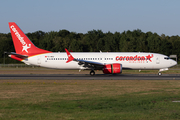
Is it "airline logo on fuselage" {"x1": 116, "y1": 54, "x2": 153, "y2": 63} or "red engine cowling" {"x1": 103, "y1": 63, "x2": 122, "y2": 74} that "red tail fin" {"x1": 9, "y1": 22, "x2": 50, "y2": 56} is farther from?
"airline logo on fuselage" {"x1": 116, "y1": 54, "x2": 153, "y2": 63}

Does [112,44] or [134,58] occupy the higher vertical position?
[112,44]

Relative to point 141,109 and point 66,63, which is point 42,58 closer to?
point 66,63

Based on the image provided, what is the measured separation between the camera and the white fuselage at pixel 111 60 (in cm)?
3721

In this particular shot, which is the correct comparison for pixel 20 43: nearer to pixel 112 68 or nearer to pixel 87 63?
pixel 87 63

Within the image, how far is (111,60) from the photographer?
37406mm

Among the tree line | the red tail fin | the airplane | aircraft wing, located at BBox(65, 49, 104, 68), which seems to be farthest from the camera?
the tree line

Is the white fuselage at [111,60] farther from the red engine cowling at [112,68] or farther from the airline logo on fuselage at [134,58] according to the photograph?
the red engine cowling at [112,68]

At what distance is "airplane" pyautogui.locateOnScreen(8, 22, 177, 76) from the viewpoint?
37094 mm

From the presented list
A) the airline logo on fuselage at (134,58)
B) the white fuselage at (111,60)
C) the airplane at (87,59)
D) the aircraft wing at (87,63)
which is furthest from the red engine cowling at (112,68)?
the airline logo on fuselage at (134,58)

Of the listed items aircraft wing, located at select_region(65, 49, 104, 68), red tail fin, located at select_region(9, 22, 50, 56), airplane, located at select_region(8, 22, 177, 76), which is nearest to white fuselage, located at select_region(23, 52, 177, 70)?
airplane, located at select_region(8, 22, 177, 76)

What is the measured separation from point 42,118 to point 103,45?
3765 inches

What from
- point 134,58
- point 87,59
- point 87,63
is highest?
point 134,58

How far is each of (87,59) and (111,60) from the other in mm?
3874

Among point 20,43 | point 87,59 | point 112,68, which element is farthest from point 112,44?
point 112,68
